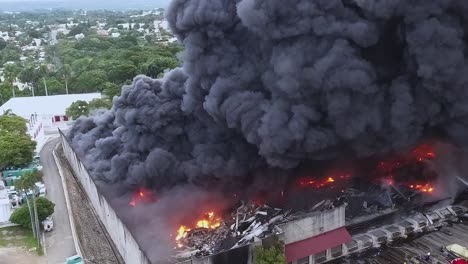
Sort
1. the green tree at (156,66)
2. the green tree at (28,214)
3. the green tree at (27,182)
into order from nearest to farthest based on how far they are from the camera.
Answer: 1. the green tree at (27,182)
2. the green tree at (28,214)
3. the green tree at (156,66)

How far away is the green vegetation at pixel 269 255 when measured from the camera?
52.0 feet

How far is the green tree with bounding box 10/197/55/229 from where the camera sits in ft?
72.8

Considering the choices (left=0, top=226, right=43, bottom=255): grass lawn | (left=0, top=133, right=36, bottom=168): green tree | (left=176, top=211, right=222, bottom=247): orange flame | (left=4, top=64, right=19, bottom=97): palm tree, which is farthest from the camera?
(left=4, top=64, right=19, bottom=97): palm tree

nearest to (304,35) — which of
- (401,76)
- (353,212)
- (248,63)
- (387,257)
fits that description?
(248,63)

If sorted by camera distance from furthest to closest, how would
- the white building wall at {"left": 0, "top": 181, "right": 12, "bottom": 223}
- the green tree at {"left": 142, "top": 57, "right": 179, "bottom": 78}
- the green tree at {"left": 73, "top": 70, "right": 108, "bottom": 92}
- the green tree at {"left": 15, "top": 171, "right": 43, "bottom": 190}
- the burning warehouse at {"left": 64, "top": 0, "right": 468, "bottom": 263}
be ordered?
the green tree at {"left": 142, "top": 57, "right": 179, "bottom": 78} → the green tree at {"left": 73, "top": 70, "right": 108, "bottom": 92} → the white building wall at {"left": 0, "top": 181, "right": 12, "bottom": 223} → the green tree at {"left": 15, "top": 171, "right": 43, "bottom": 190} → the burning warehouse at {"left": 64, "top": 0, "right": 468, "bottom": 263}

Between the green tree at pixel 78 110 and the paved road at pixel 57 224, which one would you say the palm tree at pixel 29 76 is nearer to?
the green tree at pixel 78 110

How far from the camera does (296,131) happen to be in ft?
59.5

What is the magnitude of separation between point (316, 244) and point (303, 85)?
564 cm

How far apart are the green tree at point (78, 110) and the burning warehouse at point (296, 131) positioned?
1643 centimetres

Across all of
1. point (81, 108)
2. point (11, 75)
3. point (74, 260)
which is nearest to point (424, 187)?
point (74, 260)

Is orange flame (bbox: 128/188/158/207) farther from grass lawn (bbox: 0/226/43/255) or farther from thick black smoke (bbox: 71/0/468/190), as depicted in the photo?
grass lawn (bbox: 0/226/43/255)

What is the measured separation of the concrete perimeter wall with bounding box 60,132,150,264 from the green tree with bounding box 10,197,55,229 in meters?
2.05

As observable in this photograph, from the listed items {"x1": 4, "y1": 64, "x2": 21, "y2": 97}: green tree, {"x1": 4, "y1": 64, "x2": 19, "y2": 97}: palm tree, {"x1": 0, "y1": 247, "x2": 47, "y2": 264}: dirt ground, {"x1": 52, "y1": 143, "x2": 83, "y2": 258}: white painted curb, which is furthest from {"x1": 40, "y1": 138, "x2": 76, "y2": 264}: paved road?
{"x1": 4, "y1": 64, "x2": 19, "y2": 97}: palm tree

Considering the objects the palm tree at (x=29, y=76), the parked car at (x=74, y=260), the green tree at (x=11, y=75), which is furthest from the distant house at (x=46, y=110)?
the parked car at (x=74, y=260)
